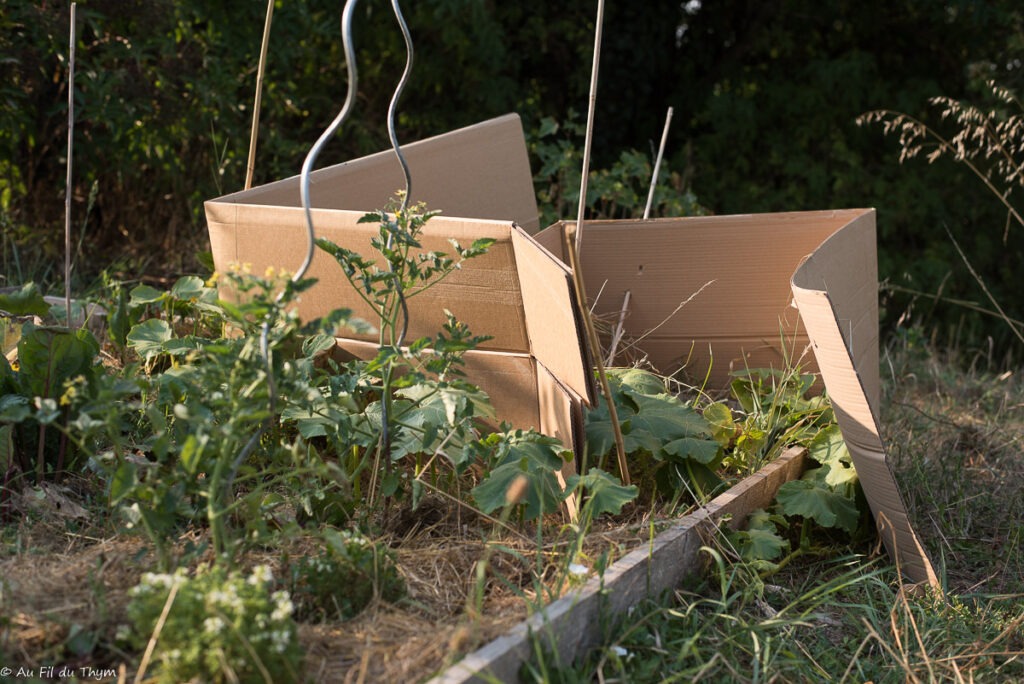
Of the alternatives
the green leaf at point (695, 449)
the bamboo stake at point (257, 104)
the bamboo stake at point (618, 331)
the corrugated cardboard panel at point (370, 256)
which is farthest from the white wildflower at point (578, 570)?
the bamboo stake at point (257, 104)

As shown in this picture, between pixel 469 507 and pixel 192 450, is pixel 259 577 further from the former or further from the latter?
pixel 469 507

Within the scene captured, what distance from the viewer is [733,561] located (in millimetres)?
1810

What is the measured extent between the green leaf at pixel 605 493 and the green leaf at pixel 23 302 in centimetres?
126

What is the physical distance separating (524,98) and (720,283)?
3246mm

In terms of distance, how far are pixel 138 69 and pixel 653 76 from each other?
119 inches

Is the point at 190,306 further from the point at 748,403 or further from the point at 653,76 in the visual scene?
the point at 653,76

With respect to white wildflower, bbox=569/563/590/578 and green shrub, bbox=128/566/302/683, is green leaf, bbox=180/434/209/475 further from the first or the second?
white wildflower, bbox=569/563/590/578

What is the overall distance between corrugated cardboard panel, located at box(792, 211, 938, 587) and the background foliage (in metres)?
1.57

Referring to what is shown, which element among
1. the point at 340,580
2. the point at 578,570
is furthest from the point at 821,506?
the point at 340,580

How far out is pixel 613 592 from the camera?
1499 millimetres

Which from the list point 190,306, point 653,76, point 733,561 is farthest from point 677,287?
point 653,76

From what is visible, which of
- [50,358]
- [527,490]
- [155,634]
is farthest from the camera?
[50,358]

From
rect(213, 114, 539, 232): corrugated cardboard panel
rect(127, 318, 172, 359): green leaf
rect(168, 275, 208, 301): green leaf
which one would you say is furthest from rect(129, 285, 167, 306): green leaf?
rect(213, 114, 539, 232): corrugated cardboard panel

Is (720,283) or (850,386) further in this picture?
(720,283)
